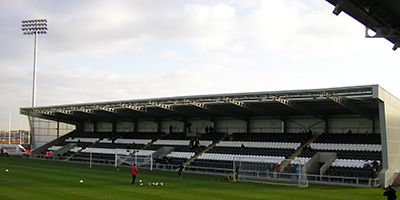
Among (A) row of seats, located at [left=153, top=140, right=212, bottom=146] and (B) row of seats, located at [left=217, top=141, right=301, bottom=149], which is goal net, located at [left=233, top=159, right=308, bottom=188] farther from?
(A) row of seats, located at [left=153, top=140, right=212, bottom=146]

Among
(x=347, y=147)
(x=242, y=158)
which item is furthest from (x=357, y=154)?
(x=242, y=158)

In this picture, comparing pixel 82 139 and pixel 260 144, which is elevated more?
pixel 260 144

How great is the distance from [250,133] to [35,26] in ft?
120

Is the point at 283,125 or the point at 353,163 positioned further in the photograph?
the point at 283,125

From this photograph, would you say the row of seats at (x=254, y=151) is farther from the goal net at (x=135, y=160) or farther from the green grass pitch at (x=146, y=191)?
the green grass pitch at (x=146, y=191)

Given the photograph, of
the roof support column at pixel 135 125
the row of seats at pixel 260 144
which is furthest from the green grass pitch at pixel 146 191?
the roof support column at pixel 135 125

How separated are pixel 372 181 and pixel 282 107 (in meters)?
11.8

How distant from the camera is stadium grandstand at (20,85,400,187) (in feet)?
113

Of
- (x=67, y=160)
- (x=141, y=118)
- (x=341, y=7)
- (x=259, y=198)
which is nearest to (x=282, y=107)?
(x=259, y=198)

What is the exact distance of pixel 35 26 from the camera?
66.4 meters

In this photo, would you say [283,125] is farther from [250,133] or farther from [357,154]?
[357,154]

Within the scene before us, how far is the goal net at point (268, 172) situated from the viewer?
1337 inches

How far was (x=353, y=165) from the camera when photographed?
3616 cm

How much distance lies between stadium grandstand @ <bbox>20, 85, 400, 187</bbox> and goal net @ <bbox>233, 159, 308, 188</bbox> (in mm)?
89
